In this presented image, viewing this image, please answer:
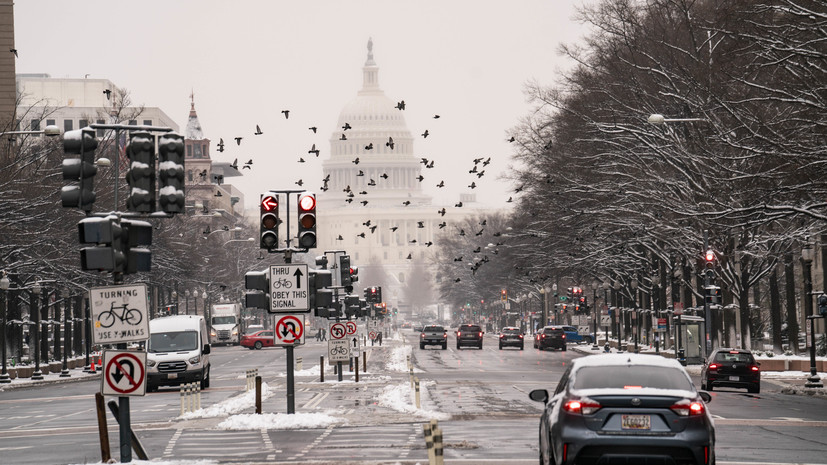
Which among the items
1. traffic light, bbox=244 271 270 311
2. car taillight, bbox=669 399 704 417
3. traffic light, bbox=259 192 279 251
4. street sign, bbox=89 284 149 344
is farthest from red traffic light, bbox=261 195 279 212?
car taillight, bbox=669 399 704 417

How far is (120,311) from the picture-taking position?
63.0 ft

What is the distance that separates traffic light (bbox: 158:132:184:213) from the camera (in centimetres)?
2089

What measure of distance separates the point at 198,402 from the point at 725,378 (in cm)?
1602

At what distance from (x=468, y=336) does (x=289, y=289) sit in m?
69.5

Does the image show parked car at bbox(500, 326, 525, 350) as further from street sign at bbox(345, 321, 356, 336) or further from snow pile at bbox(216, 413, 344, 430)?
snow pile at bbox(216, 413, 344, 430)

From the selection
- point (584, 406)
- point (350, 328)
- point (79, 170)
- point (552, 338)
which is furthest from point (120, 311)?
point (552, 338)

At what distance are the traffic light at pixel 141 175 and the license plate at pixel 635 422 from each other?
6.96 meters

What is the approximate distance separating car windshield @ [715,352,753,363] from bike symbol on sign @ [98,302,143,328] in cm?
2895

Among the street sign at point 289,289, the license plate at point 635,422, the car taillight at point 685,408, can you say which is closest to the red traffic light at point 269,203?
the street sign at point 289,289

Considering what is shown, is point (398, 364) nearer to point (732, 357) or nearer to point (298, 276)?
point (732, 357)

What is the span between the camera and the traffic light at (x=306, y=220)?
27969 mm

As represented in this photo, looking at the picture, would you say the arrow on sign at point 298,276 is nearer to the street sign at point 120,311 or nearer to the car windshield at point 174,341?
the street sign at point 120,311

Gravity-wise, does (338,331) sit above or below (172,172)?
below

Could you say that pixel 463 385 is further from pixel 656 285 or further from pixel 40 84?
pixel 40 84
